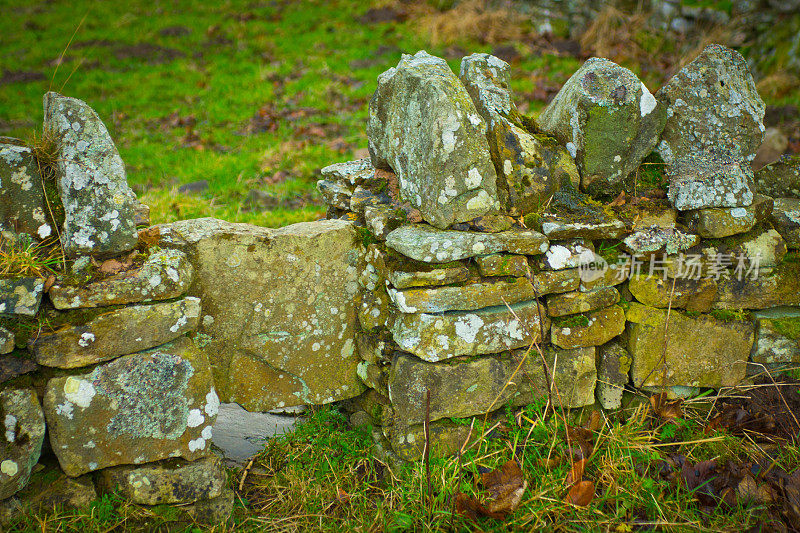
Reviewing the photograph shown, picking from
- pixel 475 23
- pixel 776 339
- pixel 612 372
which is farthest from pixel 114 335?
pixel 475 23

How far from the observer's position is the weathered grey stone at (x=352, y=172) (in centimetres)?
375

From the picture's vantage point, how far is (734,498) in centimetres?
279

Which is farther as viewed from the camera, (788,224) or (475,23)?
(475,23)

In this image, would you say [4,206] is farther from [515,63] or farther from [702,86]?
[515,63]

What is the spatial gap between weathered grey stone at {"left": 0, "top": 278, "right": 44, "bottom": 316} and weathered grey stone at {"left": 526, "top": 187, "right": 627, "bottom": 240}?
277 centimetres

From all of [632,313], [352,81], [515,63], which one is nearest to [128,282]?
[632,313]

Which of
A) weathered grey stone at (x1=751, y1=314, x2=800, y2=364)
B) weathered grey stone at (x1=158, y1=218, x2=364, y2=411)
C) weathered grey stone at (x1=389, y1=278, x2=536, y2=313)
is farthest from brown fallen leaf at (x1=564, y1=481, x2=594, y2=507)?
weathered grey stone at (x1=751, y1=314, x2=800, y2=364)

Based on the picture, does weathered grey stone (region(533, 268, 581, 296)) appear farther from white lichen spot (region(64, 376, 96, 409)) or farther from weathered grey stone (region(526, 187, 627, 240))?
white lichen spot (region(64, 376, 96, 409))

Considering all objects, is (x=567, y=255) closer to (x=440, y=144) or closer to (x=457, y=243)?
(x=457, y=243)

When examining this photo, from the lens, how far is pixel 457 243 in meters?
2.93

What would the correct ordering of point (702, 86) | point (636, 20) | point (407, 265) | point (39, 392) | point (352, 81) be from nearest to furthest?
point (39, 392)
point (407, 265)
point (702, 86)
point (352, 81)
point (636, 20)

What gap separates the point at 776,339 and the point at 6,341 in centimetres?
456

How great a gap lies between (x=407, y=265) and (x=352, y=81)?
286 inches

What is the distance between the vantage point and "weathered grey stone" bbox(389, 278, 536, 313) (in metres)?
2.94
